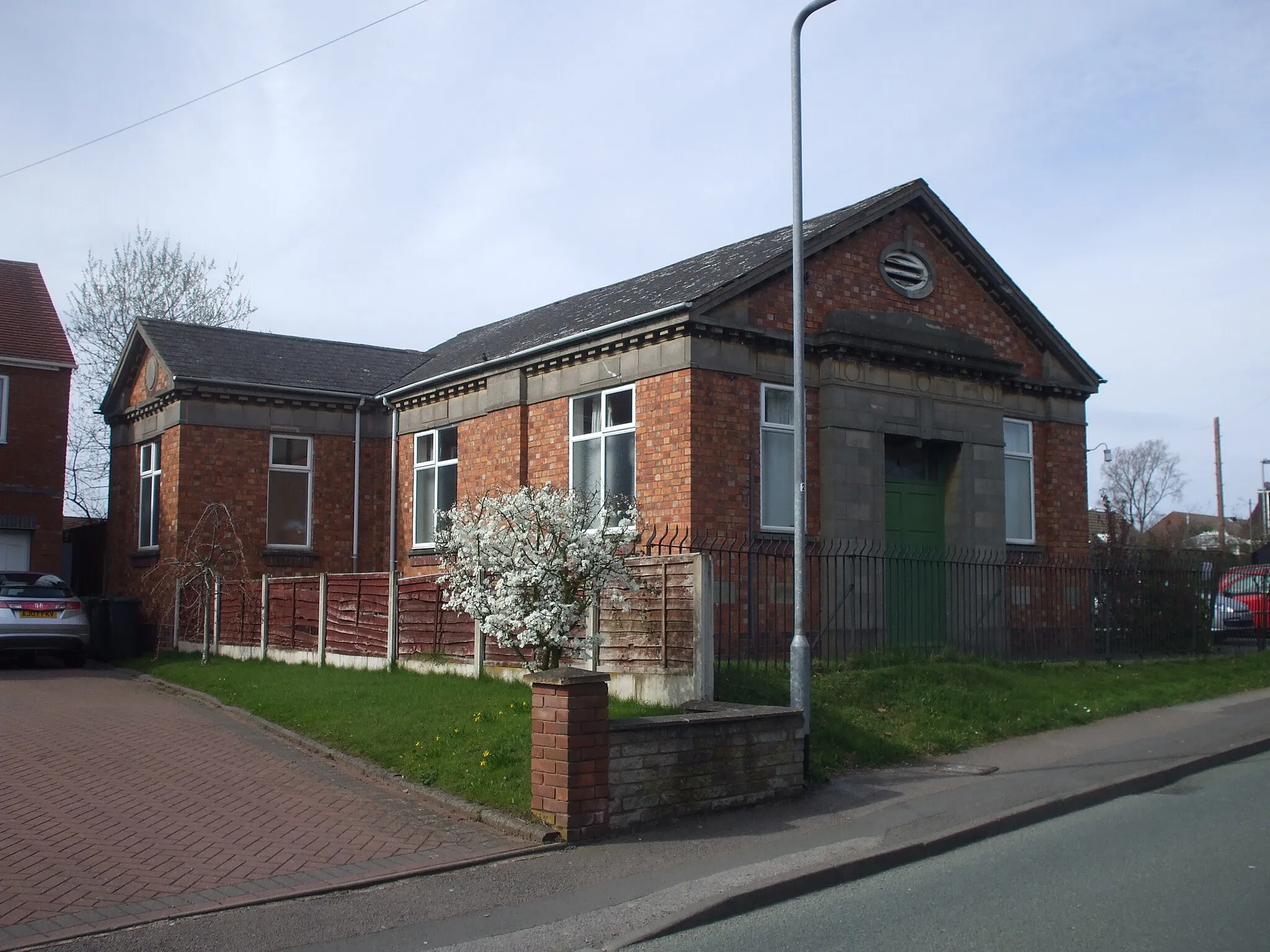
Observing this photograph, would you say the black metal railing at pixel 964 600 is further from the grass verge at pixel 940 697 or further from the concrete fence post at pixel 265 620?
the concrete fence post at pixel 265 620

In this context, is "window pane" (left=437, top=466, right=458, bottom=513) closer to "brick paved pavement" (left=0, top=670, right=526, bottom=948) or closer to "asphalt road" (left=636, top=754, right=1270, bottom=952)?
"brick paved pavement" (left=0, top=670, right=526, bottom=948)

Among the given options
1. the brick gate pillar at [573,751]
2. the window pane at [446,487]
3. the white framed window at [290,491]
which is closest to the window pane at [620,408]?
the window pane at [446,487]

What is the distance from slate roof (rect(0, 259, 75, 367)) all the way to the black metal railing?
662 inches

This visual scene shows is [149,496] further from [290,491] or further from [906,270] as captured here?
[906,270]

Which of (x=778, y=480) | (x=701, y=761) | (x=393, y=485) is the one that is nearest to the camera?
(x=701, y=761)

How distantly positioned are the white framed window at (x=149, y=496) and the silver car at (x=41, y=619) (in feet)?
12.1

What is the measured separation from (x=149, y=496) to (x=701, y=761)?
1726 cm

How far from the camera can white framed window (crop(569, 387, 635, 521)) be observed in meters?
16.8

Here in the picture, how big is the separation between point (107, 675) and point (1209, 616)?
57.5ft

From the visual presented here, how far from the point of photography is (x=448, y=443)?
21.5 meters

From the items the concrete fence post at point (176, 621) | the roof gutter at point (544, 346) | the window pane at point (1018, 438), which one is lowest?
the concrete fence post at point (176, 621)

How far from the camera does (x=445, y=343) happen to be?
28.4 m

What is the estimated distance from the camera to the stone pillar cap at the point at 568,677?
8.68m

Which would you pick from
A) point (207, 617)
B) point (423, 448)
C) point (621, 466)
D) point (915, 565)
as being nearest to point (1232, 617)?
point (915, 565)
